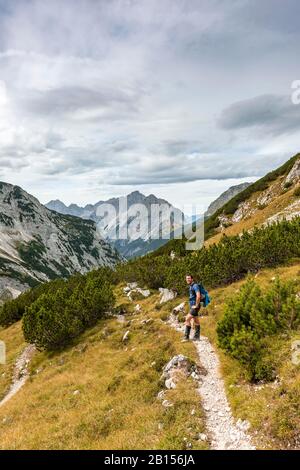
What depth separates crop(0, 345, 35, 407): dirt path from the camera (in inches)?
1040

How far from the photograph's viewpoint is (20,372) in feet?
98.9

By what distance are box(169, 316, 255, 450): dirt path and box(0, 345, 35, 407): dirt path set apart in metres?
16.5

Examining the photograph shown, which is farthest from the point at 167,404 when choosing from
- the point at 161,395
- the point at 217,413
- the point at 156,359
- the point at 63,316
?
the point at 63,316

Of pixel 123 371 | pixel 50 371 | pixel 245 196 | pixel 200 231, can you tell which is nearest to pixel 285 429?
pixel 123 371

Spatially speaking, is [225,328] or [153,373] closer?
[225,328]

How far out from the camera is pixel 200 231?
73.4 meters

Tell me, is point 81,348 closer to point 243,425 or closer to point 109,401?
point 109,401

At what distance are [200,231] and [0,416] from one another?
5800 centimetres

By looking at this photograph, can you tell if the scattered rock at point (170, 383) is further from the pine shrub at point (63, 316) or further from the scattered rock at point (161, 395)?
the pine shrub at point (63, 316)

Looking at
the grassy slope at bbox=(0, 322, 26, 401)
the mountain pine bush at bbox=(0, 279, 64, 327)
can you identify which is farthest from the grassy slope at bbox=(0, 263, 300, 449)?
the mountain pine bush at bbox=(0, 279, 64, 327)

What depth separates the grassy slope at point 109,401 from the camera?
1145 cm

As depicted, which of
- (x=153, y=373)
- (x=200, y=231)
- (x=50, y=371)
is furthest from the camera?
(x=200, y=231)
